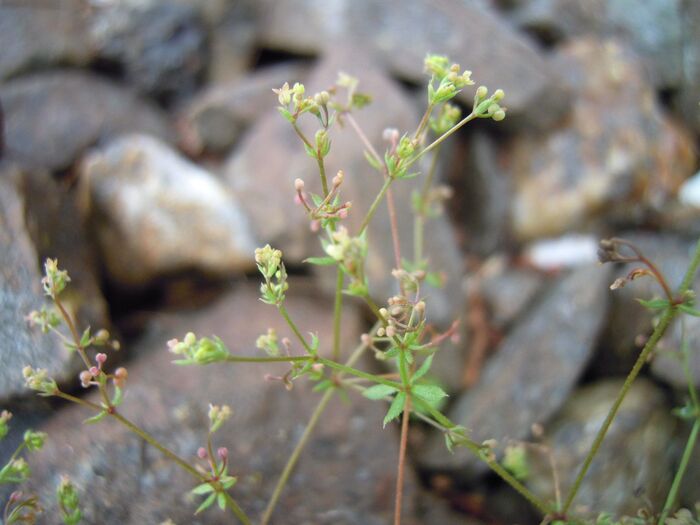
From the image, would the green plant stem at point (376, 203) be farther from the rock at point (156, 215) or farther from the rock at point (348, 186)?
the rock at point (156, 215)

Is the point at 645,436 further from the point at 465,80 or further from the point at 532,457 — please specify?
the point at 465,80

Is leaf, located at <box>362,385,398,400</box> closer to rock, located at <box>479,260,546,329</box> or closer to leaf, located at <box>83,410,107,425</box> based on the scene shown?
leaf, located at <box>83,410,107,425</box>

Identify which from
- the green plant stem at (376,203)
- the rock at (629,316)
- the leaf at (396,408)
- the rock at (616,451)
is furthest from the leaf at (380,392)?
the rock at (629,316)

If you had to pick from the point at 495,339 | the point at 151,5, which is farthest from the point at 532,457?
the point at 151,5

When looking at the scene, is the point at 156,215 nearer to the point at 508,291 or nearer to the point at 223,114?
the point at 223,114

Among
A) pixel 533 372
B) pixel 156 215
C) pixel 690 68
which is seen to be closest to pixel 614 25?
pixel 690 68

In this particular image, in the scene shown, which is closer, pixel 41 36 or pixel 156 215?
pixel 156 215
